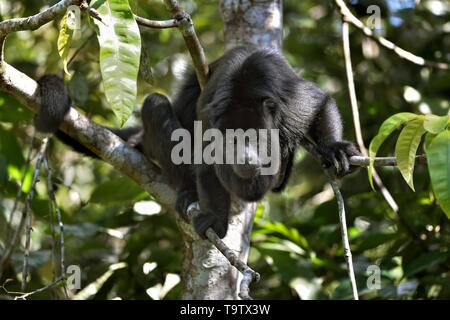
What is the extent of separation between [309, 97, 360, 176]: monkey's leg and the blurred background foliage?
35.5 inches

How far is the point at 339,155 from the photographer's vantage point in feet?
13.1

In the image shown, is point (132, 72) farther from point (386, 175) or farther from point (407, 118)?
point (386, 175)

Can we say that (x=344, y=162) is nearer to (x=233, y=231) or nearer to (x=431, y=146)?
(x=233, y=231)

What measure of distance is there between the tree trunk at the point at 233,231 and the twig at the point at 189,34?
2.35 ft

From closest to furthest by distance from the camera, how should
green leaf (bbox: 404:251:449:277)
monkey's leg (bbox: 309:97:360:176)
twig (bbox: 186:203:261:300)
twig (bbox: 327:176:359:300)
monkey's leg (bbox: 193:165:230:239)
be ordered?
1. twig (bbox: 186:203:261:300)
2. twig (bbox: 327:176:359:300)
3. monkey's leg (bbox: 309:97:360:176)
4. green leaf (bbox: 404:251:449:277)
5. monkey's leg (bbox: 193:165:230:239)

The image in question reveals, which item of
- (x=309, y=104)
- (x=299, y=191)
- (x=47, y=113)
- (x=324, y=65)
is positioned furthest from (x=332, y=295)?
(x=299, y=191)

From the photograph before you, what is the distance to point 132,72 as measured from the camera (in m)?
2.57

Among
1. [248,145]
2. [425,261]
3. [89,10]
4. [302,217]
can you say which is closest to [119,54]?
[89,10]

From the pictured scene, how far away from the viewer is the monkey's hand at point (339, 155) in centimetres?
392

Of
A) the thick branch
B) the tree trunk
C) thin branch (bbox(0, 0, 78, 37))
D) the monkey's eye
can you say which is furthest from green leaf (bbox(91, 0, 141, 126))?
the tree trunk

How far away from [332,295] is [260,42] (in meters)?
1.88

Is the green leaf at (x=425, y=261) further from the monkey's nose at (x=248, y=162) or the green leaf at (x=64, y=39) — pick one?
the green leaf at (x=64, y=39)

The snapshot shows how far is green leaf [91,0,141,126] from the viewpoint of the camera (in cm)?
253

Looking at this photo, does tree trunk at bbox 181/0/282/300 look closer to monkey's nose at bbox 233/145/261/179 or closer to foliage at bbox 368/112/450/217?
monkey's nose at bbox 233/145/261/179
